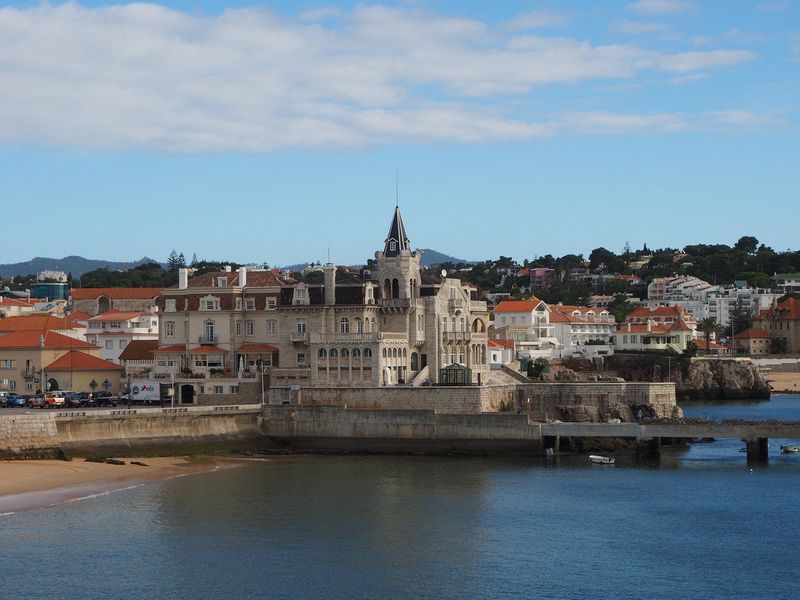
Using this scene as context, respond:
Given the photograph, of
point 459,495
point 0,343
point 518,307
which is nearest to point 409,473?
point 459,495

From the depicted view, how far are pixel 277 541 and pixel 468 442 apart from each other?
27.1m

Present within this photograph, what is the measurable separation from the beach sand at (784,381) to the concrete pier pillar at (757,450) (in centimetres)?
7853

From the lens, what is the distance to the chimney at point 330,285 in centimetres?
8519

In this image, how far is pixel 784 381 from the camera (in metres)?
158

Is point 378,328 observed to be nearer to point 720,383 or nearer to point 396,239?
point 396,239

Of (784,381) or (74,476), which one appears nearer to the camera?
(74,476)

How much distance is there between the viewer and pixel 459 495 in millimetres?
60219

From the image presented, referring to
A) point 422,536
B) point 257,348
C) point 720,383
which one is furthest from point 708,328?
point 422,536

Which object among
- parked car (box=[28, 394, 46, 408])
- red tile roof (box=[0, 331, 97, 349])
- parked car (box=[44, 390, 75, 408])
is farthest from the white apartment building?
parked car (box=[28, 394, 46, 408])

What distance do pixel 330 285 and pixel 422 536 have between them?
1438 inches

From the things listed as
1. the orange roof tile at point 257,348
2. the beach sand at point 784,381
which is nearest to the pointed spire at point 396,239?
the orange roof tile at point 257,348

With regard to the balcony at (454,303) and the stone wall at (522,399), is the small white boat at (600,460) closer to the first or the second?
the stone wall at (522,399)

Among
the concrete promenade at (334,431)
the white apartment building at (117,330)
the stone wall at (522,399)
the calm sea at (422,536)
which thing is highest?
the white apartment building at (117,330)

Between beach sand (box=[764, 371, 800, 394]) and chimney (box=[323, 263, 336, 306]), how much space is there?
79.5 m
